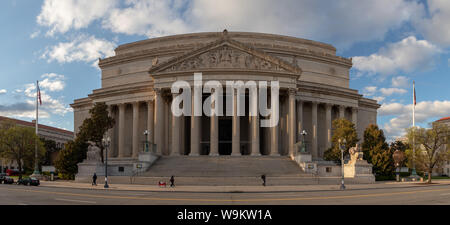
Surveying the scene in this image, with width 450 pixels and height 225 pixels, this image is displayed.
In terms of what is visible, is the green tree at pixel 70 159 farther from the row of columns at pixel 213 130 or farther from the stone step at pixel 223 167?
the stone step at pixel 223 167

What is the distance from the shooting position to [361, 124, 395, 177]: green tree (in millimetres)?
59188

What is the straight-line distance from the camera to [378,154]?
194ft

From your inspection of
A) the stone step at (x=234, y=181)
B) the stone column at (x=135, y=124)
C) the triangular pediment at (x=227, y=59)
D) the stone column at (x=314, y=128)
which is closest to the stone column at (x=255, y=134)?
the triangular pediment at (x=227, y=59)

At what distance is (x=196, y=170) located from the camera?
5131cm

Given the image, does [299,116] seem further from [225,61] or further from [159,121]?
[159,121]

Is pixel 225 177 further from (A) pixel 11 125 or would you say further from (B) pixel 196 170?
(A) pixel 11 125

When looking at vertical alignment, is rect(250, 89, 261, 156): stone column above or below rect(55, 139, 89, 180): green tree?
above

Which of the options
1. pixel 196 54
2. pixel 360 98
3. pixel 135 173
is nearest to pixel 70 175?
pixel 135 173

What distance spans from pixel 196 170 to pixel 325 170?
54.3ft

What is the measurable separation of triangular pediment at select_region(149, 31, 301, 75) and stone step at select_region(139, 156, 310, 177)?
46.2ft

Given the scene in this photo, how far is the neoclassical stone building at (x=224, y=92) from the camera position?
201 feet

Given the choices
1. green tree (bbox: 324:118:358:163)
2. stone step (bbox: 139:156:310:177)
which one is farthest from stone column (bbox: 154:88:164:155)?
green tree (bbox: 324:118:358:163)

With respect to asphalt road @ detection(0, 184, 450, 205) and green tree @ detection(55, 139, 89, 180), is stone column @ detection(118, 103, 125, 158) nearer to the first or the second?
green tree @ detection(55, 139, 89, 180)
